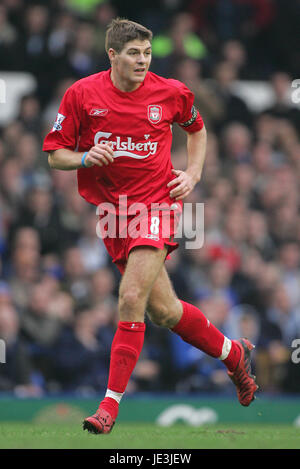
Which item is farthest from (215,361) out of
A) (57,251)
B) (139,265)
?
(139,265)

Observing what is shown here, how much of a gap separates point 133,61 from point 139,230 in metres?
1.06

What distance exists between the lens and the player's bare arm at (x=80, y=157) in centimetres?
570

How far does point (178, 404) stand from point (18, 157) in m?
3.32

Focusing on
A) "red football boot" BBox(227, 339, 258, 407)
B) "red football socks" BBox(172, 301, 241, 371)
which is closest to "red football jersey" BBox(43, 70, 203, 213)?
"red football socks" BBox(172, 301, 241, 371)

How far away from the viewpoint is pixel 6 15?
12023mm

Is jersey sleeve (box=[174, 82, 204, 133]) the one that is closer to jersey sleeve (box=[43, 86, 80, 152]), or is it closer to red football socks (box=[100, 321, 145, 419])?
jersey sleeve (box=[43, 86, 80, 152])

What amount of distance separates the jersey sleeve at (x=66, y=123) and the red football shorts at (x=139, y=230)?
561mm

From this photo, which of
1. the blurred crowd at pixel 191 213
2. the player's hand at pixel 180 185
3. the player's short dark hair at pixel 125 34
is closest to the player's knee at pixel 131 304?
the player's hand at pixel 180 185

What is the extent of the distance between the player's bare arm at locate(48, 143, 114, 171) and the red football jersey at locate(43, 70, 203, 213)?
65 millimetres

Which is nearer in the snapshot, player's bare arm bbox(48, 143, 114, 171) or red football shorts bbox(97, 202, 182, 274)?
player's bare arm bbox(48, 143, 114, 171)

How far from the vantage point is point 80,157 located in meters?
5.84

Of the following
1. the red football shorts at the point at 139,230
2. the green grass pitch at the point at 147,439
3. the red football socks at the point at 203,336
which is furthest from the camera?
the red football socks at the point at 203,336

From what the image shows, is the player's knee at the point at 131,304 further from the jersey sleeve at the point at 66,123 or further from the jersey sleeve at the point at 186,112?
the jersey sleeve at the point at 186,112

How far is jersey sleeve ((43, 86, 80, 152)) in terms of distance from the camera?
5.93 meters
